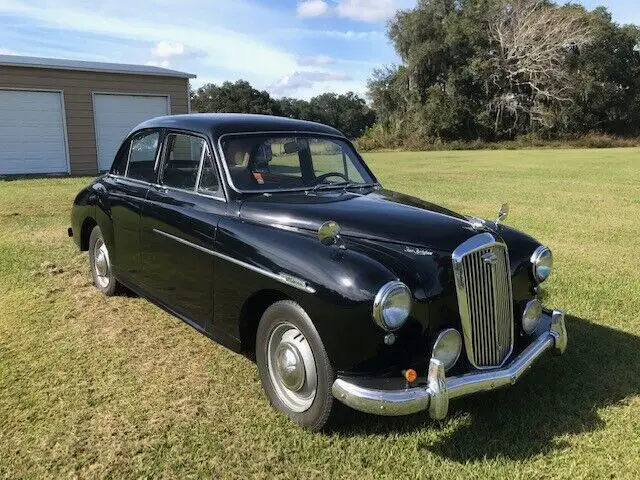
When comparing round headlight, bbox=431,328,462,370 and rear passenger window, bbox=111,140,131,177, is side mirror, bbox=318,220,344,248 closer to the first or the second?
round headlight, bbox=431,328,462,370

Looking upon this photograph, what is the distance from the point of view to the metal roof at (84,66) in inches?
668

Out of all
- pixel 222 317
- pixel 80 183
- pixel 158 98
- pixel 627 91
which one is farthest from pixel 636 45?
pixel 222 317

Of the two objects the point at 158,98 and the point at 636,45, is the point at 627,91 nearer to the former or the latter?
the point at 636,45

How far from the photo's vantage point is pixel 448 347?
3061 millimetres

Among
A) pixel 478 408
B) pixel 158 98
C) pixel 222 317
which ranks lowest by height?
pixel 478 408

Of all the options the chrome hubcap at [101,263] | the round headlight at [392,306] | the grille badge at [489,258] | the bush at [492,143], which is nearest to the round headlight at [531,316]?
A: the grille badge at [489,258]

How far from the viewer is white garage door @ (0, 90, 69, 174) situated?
1722cm

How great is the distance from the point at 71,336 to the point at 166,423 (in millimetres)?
1706

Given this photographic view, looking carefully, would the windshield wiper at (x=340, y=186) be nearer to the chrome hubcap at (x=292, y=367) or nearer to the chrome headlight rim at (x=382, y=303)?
the chrome hubcap at (x=292, y=367)

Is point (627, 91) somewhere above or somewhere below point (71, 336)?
above

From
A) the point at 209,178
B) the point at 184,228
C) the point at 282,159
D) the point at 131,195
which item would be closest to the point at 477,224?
the point at 282,159

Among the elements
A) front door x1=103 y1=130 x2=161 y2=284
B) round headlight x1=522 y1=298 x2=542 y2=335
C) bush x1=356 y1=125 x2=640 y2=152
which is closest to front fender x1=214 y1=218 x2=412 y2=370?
round headlight x1=522 y1=298 x2=542 y2=335

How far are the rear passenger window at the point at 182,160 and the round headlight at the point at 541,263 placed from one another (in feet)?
7.95

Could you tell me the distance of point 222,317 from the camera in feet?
12.3
